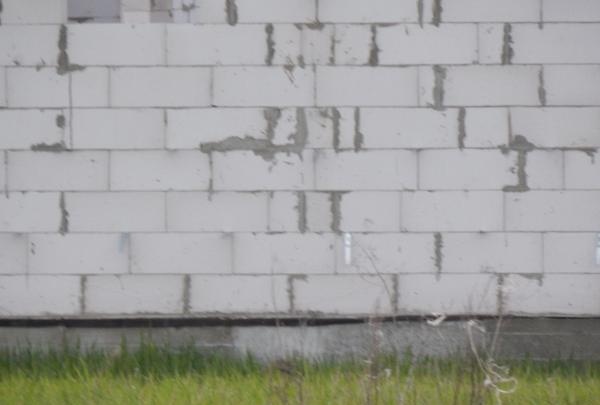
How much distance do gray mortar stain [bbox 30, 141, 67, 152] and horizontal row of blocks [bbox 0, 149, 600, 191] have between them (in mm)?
35

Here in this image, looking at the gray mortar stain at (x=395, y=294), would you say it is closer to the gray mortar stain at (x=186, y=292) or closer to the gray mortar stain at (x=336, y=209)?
the gray mortar stain at (x=336, y=209)

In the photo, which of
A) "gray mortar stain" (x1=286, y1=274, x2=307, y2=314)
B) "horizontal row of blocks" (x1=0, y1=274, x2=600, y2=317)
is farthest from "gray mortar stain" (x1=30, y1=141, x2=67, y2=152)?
"gray mortar stain" (x1=286, y1=274, x2=307, y2=314)

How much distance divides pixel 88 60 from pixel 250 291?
5.12ft

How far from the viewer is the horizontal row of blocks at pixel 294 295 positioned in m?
6.11

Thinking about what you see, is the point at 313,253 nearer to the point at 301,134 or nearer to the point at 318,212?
the point at 318,212

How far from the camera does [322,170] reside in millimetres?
6086

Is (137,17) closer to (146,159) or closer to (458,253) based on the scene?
(146,159)

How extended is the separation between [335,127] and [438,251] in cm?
89

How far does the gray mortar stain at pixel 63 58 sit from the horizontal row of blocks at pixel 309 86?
0.09ft

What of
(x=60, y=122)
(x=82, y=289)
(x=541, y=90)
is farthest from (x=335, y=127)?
(x=82, y=289)

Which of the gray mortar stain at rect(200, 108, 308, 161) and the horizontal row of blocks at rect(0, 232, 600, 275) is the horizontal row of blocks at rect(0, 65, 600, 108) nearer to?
the gray mortar stain at rect(200, 108, 308, 161)

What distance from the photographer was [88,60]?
6109 mm

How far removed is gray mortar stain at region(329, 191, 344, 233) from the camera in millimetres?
6094

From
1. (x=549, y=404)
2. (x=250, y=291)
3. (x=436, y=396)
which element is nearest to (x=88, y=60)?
(x=250, y=291)
